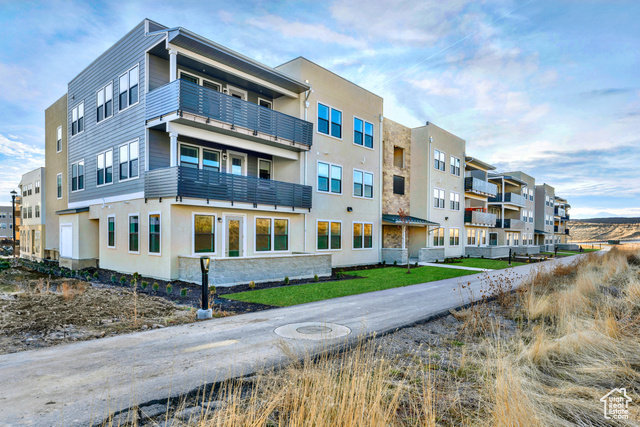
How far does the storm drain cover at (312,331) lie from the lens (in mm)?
6488

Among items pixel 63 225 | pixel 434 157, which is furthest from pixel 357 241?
pixel 63 225

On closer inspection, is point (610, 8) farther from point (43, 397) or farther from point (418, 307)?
point (43, 397)

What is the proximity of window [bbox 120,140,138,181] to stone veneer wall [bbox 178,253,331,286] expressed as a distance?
18.1ft

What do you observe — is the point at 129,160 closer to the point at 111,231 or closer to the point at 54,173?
the point at 111,231

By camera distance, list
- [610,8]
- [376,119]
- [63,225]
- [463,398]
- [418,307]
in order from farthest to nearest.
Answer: [376,119]
[63,225]
[610,8]
[418,307]
[463,398]

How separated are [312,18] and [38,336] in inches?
601

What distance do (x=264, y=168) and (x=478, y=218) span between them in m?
25.5

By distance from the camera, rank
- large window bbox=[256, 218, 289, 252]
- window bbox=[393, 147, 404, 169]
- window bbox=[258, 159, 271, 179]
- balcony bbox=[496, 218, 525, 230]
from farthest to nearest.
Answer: balcony bbox=[496, 218, 525, 230] → window bbox=[393, 147, 404, 169] → window bbox=[258, 159, 271, 179] → large window bbox=[256, 218, 289, 252]

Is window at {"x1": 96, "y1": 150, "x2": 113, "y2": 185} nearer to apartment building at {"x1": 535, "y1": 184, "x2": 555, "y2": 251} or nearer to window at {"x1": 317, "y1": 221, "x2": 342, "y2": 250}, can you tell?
window at {"x1": 317, "y1": 221, "x2": 342, "y2": 250}

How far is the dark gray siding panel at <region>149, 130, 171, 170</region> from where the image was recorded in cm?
1546

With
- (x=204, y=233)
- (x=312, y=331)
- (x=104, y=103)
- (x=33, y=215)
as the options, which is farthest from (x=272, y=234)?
(x=33, y=215)

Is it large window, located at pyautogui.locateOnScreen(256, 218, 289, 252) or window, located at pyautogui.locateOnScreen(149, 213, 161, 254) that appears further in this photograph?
large window, located at pyautogui.locateOnScreen(256, 218, 289, 252)

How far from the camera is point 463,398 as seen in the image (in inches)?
151

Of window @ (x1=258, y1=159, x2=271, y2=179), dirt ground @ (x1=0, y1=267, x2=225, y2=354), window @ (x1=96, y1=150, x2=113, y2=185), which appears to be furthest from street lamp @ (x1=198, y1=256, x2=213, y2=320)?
window @ (x1=96, y1=150, x2=113, y2=185)
